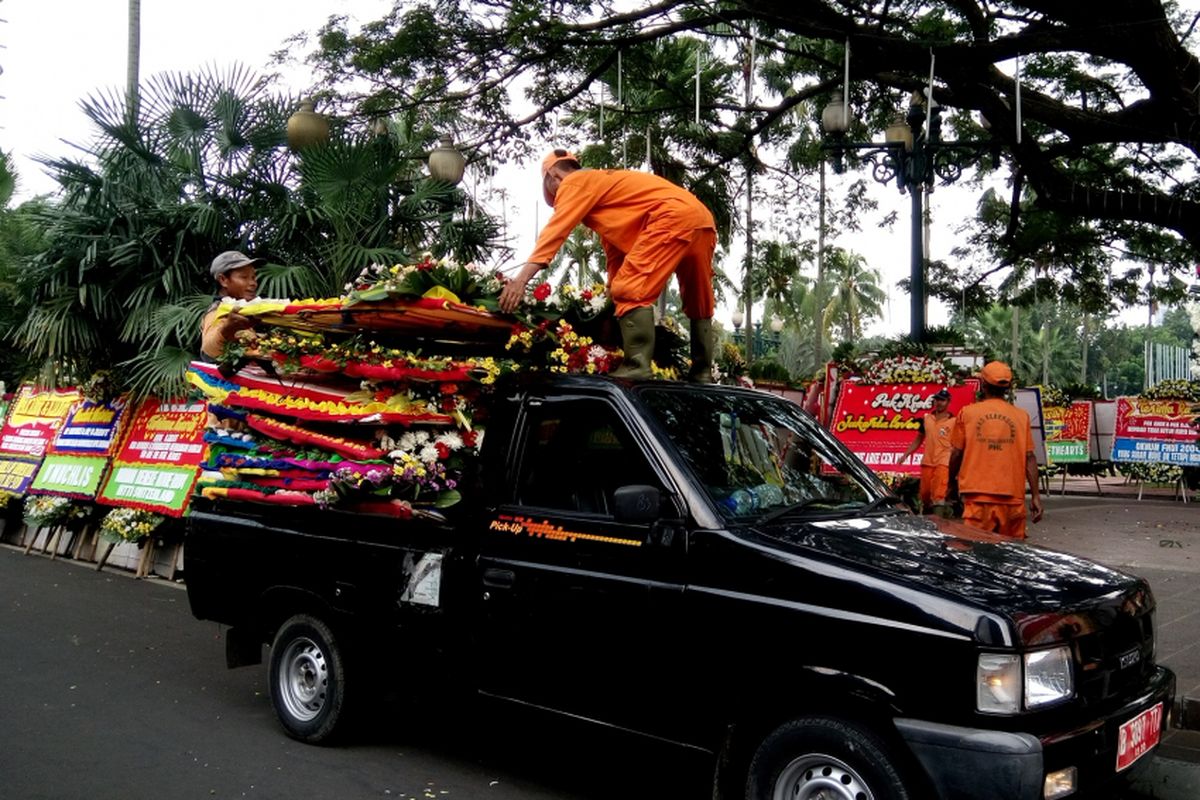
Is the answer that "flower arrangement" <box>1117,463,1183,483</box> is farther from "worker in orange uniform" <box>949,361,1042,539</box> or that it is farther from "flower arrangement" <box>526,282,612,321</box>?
"flower arrangement" <box>526,282,612,321</box>

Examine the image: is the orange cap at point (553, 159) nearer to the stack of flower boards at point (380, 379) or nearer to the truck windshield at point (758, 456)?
the stack of flower boards at point (380, 379)

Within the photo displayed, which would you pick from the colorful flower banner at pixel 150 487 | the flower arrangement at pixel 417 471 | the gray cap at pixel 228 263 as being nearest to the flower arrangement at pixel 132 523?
the colorful flower banner at pixel 150 487

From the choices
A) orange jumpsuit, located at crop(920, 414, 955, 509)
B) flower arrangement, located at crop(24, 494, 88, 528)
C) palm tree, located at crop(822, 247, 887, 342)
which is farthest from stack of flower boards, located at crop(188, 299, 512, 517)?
palm tree, located at crop(822, 247, 887, 342)

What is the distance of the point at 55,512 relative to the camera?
10875mm

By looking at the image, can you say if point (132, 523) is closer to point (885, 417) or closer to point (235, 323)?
point (235, 323)

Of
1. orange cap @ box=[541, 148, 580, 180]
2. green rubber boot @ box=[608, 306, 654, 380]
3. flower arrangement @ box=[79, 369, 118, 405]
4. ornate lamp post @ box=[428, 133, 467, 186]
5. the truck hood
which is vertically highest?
ornate lamp post @ box=[428, 133, 467, 186]

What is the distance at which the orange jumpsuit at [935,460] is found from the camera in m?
9.98

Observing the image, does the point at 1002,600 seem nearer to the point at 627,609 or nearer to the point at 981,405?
the point at 627,609

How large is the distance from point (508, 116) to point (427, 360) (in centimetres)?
978

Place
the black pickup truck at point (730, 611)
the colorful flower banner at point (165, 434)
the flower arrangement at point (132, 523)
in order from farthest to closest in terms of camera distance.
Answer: the flower arrangement at point (132, 523)
the colorful flower banner at point (165, 434)
the black pickup truck at point (730, 611)

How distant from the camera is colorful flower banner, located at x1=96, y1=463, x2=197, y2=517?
9.27 metres

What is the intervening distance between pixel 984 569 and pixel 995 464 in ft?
11.9

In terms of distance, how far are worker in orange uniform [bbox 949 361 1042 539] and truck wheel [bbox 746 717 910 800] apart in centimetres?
383

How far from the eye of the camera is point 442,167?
1130 cm
